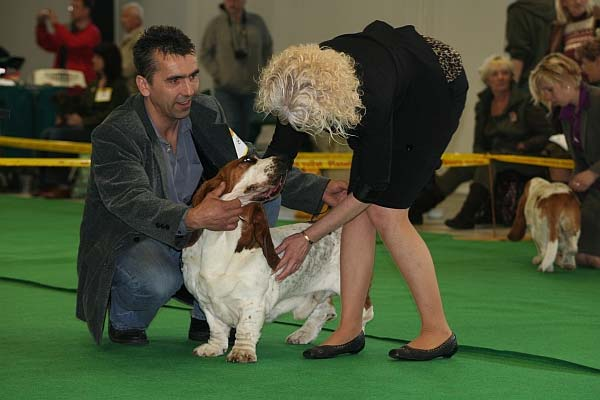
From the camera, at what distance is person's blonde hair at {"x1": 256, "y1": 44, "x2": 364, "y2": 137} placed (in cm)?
329

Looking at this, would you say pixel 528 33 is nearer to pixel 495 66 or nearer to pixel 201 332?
pixel 495 66

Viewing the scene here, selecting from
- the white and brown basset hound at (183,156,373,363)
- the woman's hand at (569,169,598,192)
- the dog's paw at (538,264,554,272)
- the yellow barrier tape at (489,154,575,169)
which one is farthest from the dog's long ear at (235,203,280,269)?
the yellow barrier tape at (489,154,575,169)

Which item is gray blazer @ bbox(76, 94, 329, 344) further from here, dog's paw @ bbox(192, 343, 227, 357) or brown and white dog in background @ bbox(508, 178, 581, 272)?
brown and white dog in background @ bbox(508, 178, 581, 272)

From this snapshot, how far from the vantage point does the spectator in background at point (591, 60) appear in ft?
25.0

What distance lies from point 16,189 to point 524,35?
18.7 ft

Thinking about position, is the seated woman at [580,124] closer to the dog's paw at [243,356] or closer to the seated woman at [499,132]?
the seated woman at [499,132]

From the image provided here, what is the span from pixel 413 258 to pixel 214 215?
72 cm

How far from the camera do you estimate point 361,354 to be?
13.7 ft

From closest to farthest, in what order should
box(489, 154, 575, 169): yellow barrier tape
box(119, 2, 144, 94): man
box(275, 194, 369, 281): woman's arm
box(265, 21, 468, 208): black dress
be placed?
box(265, 21, 468, 208): black dress
box(275, 194, 369, 281): woman's arm
box(489, 154, 575, 169): yellow barrier tape
box(119, 2, 144, 94): man

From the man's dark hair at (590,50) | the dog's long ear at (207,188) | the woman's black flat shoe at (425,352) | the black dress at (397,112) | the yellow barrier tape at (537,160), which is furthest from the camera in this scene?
the yellow barrier tape at (537,160)

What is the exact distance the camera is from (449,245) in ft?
25.6

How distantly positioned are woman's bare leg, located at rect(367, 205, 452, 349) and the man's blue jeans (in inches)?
32.1

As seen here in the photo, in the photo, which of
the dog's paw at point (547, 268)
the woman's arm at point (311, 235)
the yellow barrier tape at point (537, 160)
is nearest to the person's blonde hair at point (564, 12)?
the yellow barrier tape at point (537, 160)

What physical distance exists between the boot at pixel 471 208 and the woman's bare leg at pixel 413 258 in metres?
Answer: 5.04
